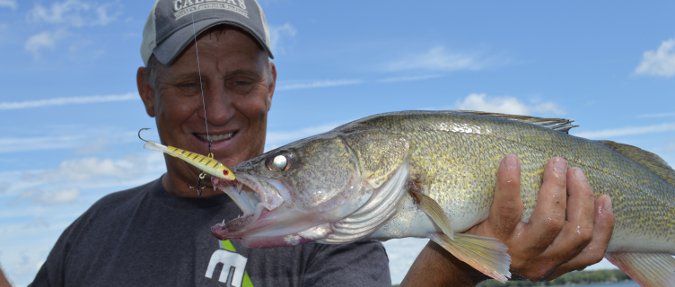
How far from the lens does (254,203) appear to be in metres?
3.52

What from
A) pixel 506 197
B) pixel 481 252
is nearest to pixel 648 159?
pixel 506 197

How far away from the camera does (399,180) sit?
11.9 feet

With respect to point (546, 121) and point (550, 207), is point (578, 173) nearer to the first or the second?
point (550, 207)

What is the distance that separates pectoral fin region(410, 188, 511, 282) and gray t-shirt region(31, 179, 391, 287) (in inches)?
26.7

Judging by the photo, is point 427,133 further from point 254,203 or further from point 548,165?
Result: point 254,203

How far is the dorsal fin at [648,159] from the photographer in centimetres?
455

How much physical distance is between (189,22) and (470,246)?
8.67ft

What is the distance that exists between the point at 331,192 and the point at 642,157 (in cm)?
237

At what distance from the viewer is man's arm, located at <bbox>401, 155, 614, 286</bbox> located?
3779 mm

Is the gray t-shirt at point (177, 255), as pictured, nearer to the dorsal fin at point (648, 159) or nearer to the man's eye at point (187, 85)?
the man's eye at point (187, 85)

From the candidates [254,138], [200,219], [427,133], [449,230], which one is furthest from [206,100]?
[449,230]

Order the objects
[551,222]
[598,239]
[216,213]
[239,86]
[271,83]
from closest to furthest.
Answer: 1. [551,222]
2. [598,239]
3. [216,213]
4. [239,86]
5. [271,83]

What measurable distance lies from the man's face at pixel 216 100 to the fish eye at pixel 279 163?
1260 millimetres

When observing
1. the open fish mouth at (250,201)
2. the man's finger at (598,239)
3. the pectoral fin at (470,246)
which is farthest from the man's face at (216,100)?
the man's finger at (598,239)
